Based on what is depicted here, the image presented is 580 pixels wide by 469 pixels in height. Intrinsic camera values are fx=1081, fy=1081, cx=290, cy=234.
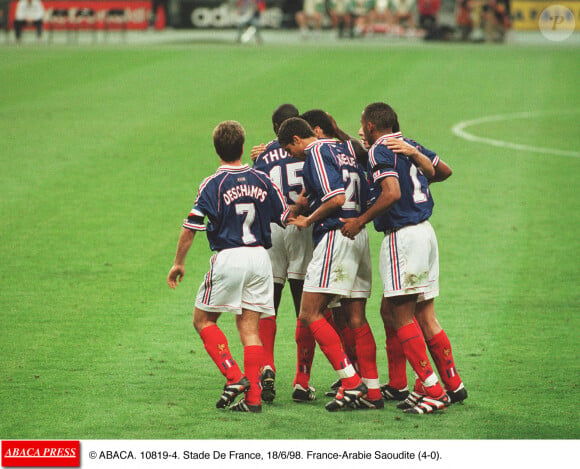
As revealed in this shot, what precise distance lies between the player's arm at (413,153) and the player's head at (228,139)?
38.1 inches

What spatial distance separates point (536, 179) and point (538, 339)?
713 cm

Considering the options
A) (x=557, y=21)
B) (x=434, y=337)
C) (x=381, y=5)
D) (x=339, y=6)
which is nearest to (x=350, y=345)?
(x=434, y=337)

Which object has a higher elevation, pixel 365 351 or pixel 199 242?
pixel 365 351

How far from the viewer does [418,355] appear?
7066 millimetres

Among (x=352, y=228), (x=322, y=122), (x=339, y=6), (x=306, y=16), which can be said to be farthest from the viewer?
(x=306, y=16)

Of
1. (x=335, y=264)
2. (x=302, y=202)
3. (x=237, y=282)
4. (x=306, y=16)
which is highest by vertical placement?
(x=302, y=202)

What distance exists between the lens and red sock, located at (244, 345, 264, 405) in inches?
281

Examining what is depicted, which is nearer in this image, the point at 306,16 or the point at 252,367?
the point at 252,367

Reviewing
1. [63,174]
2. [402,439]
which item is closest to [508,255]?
[402,439]

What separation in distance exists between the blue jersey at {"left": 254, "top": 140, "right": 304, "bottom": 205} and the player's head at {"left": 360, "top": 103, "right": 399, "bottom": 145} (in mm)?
773

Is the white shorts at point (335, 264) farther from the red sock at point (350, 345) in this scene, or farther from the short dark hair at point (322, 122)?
the short dark hair at point (322, 122)

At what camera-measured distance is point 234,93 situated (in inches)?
882

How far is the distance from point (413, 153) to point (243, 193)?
3.75ft

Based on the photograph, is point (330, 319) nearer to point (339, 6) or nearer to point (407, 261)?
point (407, 261)
